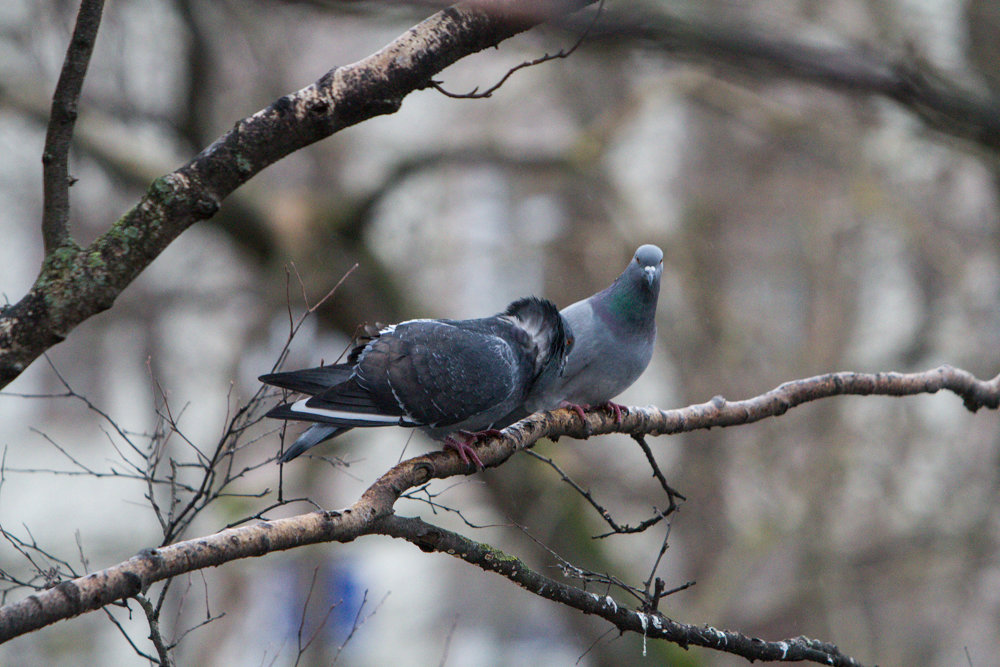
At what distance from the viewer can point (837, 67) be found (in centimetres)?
151

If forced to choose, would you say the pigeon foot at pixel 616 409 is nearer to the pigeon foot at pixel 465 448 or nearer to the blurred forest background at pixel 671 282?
the pigeon foot at pixel 465 448

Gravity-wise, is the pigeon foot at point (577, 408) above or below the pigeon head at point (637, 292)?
below

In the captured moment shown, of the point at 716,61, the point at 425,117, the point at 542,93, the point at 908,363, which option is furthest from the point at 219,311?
the point at 716,61

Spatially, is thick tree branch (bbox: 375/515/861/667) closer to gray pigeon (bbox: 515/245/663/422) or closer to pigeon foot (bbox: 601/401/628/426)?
pigeon foot (bbox: 601/401/628/426)

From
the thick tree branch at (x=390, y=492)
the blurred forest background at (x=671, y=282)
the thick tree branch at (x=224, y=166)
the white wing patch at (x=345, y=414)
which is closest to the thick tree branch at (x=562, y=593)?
the thick tree branch at (x=390, y=492)

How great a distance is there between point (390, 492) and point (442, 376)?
1.08 meters

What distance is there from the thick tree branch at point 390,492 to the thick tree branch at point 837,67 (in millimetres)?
1358

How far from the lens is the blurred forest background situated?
303 inches

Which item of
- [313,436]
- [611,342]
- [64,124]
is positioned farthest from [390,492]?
[611,342]

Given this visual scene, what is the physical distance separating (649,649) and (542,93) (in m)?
8.37

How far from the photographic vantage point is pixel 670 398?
9078mm

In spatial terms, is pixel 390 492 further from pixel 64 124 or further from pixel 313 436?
pixel 64 124

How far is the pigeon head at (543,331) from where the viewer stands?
3.76 metres

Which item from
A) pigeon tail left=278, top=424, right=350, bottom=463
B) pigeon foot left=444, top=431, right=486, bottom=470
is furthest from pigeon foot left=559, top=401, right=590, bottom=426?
pigeon tail left=278, top=424, right=350, bottom=463
